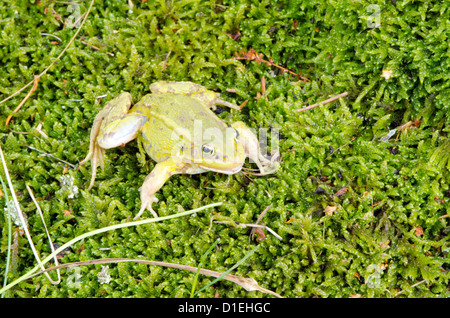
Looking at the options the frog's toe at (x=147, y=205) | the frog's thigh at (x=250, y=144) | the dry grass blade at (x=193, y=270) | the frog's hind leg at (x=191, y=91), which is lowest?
the dry grass blade at (x=193, y=270)

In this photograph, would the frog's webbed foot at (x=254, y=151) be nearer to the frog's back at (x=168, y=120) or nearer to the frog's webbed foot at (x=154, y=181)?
the frog's back at (x=168, y=120)

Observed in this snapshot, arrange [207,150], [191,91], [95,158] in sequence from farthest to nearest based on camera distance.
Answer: [191,91], [95,158], [207,150]

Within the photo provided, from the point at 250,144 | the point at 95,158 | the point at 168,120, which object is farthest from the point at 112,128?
the point at 250,144

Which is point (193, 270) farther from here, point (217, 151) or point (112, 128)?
point (112, 128)

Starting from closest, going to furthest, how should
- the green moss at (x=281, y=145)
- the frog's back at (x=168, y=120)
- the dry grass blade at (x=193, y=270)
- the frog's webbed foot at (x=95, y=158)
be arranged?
1. the dry grass blade at (x=193, y=270)
2. the green moss at (x=281, y=145)
3. the frog's back at (x=168, y=120)
4. the frog's webbed foot at (x=95, y=158)

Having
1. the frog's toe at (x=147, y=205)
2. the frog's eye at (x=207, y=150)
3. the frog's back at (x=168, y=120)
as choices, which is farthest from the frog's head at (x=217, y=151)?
the frog's toe at (x=147, y=205)

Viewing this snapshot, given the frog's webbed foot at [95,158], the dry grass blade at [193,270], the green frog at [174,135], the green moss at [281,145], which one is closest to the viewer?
the dry grass blade at [193,270]

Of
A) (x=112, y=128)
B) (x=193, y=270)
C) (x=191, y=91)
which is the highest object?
(x=191, y=91)
